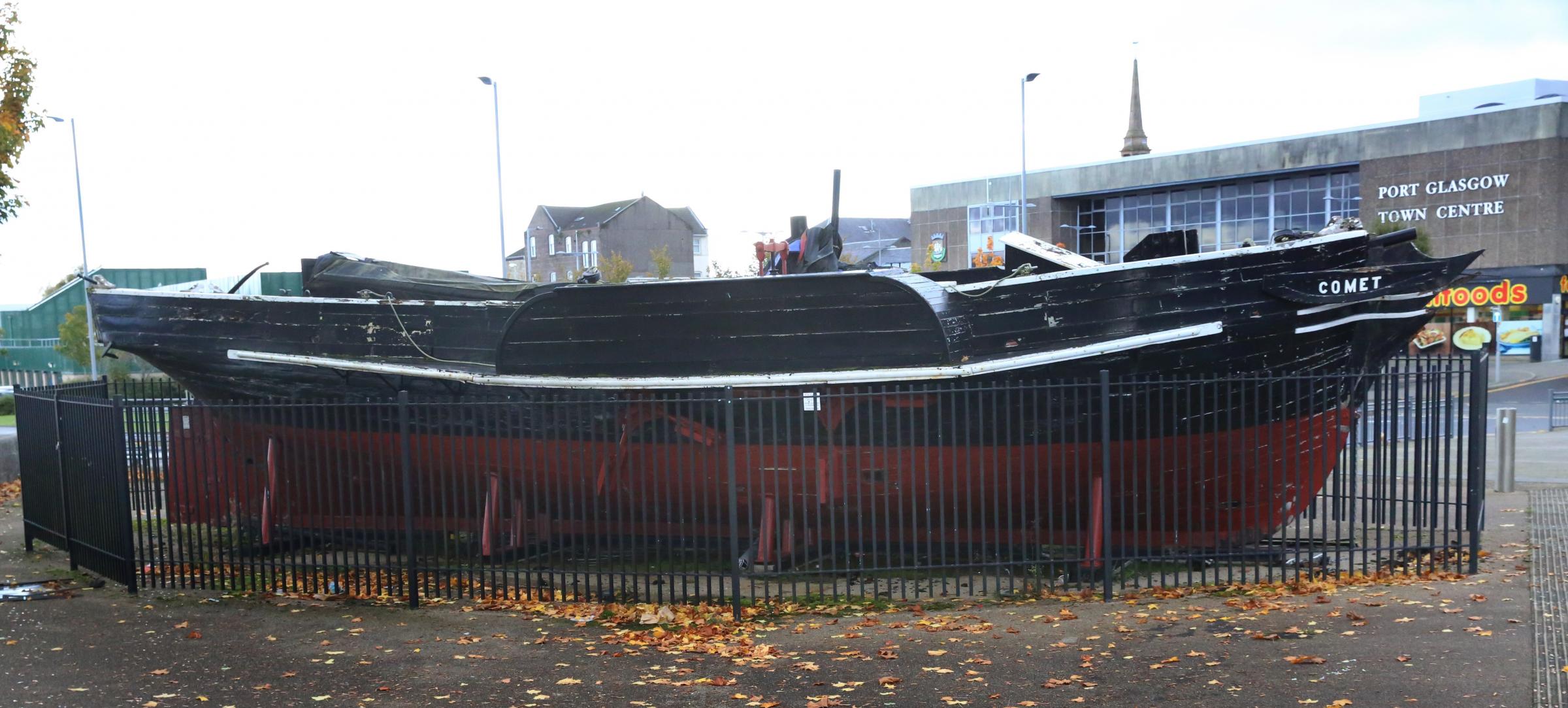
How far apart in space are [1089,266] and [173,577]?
7.45 m

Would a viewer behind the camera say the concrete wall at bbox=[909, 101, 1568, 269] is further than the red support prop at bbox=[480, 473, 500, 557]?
Yes

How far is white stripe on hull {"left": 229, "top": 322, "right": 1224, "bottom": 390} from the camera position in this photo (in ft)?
29.7

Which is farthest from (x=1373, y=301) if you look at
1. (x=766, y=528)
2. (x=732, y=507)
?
(x=732, y=507)

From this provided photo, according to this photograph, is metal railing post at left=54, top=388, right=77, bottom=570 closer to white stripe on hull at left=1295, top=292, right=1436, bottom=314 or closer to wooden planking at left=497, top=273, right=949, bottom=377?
wooden planking at left=497, top=273, right=949, bottom=377

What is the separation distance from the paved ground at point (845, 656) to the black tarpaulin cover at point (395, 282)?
14.9 ft

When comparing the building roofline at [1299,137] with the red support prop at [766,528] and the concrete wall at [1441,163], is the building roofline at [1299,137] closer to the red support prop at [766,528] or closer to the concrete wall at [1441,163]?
the concrete wall at [1441,163]

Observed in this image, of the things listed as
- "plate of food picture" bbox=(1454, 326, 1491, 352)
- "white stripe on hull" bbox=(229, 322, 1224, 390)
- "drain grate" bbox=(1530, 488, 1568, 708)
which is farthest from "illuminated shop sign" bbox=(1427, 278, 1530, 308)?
"white stripe on hull" bbox=(229, 322, 1224, 390)

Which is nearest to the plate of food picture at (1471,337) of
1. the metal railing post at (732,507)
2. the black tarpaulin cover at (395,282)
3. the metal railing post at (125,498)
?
the black tarpaulin cover at (395,282)

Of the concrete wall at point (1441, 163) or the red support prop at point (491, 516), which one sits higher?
the concrete wall at point (1441, 163)

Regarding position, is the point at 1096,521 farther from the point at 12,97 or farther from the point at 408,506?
the point at 12,97

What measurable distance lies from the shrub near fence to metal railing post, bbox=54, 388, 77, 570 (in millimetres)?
42

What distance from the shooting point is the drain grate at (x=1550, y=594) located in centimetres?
Answer: 567

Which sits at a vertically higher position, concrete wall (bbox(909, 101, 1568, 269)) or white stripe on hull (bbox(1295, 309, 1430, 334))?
concrete wall (bbox(909, 101, 1568, 269))

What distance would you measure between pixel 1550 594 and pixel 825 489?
196 inches
